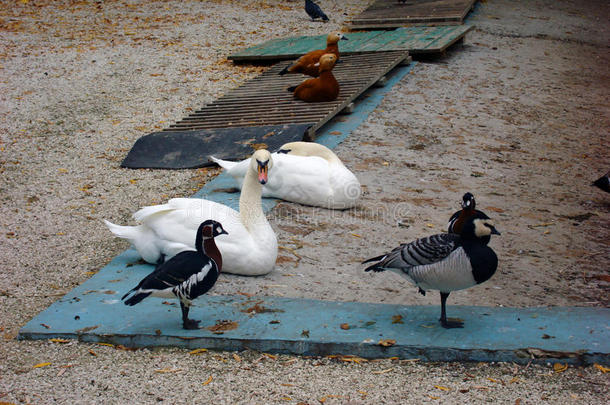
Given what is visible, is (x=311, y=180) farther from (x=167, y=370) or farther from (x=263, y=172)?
(x=167, y=370)

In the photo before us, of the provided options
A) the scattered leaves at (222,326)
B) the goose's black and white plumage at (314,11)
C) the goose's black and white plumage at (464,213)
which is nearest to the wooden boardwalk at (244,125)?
the goose's black and white plumage at (464,213)

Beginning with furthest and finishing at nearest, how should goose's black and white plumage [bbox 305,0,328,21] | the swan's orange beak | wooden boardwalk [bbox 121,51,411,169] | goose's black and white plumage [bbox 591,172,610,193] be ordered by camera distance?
goose's black and white plumage [bbox 305,0,328,21] → wooden boardwalk [bbox 121,51,411,169] → goose's black and white plumage [bbox 591,172,610,193] → the swan's orange beak

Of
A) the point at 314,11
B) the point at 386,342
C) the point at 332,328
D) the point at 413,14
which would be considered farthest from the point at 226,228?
the point at 314,11

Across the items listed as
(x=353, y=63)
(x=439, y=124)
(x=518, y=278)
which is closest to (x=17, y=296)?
(x=518, y=278)

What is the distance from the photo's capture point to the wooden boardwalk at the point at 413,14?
13672 mm

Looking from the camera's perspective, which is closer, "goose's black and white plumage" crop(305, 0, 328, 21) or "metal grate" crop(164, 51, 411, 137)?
"metal grate" crop(164, 51, 411, 137)

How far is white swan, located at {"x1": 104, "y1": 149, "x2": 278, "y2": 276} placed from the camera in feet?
15.6

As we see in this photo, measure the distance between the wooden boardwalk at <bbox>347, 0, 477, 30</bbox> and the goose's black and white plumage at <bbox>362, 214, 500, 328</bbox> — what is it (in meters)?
10.3

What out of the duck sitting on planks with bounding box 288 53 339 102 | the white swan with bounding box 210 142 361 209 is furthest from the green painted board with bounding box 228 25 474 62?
the white swan with bounding box 210 142 361 209

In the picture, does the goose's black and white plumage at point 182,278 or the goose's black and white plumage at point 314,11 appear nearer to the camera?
the goose's black and white plumage at point 182,278

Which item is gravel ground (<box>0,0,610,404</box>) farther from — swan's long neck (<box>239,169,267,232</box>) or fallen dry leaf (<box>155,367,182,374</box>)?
swan's long neck (<box>239,169,267,232</box>)

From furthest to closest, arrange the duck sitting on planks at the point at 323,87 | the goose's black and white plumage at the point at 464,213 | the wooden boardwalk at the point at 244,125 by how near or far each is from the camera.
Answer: the duck sitting on planks at the point at 323,87 < the wooden boardwalk at the point at 244,125 < the goose's black and white plumage at the point at 464,213

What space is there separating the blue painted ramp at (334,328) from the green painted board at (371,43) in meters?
7.47

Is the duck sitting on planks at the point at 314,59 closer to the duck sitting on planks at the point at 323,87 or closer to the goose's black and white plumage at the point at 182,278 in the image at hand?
the duck sitting on planks at the point at 323,87
